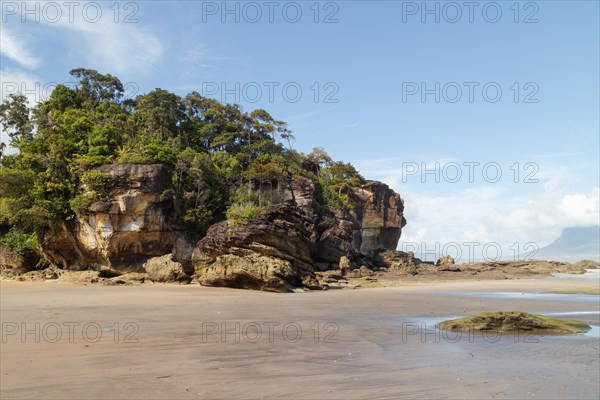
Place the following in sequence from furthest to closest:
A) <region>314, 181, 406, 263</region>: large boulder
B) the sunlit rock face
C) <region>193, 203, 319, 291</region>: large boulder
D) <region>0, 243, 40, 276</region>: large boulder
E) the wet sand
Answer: the sunlit rock face < <region>314, 181, 406, 263</region>: large boulder < <region>0, 243, 40, 276</region>: large boulder < <region>193, 203, 319, 291</region>: large boulder < the wet sand

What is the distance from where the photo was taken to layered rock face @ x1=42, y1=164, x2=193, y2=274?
32.5 m

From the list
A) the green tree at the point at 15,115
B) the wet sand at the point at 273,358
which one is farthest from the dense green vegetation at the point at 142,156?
the wet sand at the point at 273,358

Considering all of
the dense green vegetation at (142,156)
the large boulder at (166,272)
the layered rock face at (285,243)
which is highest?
the dense green vegetation at (142,156)

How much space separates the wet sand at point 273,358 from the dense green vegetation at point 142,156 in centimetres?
2073

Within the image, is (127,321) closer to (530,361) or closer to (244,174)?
(530,361)

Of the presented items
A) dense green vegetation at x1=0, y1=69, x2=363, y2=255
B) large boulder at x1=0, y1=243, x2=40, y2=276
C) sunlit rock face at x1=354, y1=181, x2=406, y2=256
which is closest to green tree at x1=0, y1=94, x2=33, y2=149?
dense green vegetation at x1=0, y1=69, x2=363, y2=255

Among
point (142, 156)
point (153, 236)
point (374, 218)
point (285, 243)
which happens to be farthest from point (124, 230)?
point (374, 218)

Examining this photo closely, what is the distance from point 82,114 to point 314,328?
1619 inches

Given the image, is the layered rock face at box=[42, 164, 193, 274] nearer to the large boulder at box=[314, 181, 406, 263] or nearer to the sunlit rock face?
the large boulder at box=[314, 181, 406, 263]

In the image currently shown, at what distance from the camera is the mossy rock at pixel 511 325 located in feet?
33.8

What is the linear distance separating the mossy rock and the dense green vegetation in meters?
22.3

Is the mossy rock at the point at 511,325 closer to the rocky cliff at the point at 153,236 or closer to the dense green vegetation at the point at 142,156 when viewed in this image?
the rocky cliff at the point at 153,236

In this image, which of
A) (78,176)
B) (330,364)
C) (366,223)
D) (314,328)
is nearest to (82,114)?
(78,176)

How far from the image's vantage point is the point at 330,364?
7059mm
